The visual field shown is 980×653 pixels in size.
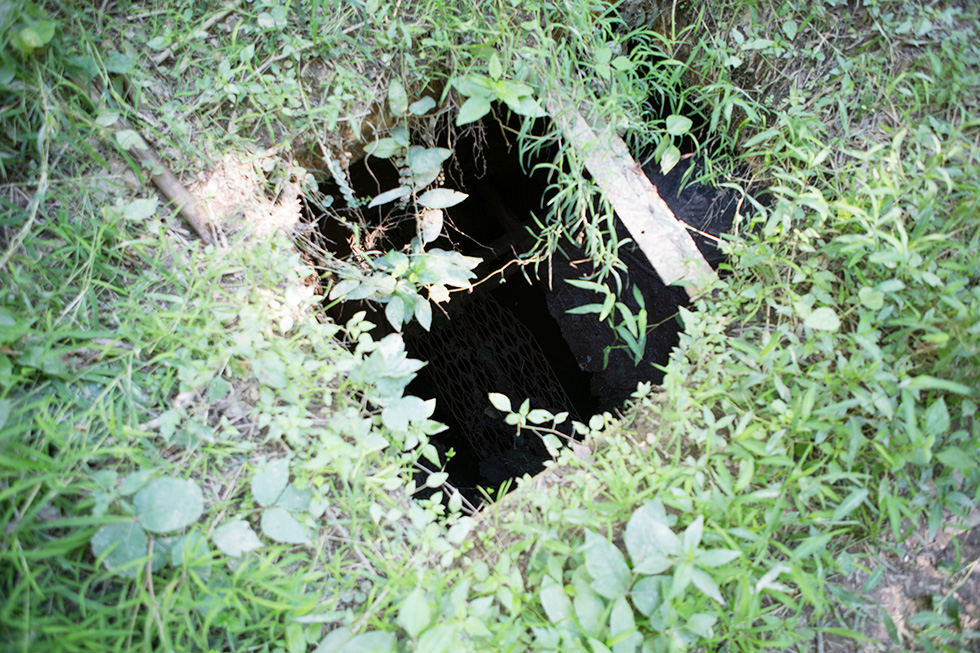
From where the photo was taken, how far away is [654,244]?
1.57 meters

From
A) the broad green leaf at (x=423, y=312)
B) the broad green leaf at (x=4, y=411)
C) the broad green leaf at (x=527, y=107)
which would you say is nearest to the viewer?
the broad green leaf at (x=4, y=411)

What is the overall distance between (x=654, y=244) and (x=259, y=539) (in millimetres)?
1311

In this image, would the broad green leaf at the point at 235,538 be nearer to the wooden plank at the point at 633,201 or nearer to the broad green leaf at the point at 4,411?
the broad green leaf at the point at 4,411

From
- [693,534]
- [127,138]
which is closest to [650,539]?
[693,534]

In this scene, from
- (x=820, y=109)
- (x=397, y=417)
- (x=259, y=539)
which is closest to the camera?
(x=259, y=539)

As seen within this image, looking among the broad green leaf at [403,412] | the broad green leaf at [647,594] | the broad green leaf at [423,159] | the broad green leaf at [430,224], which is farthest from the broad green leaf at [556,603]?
the broad green leaf at [423,159]

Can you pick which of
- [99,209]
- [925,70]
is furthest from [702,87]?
[99,209]

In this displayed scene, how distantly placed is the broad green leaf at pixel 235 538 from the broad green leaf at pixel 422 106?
45.8 inches

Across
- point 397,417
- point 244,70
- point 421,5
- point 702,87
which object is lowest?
point 397,417

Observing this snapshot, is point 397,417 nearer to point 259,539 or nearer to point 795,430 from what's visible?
point 259,539

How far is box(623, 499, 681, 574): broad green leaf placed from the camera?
44.4 inches

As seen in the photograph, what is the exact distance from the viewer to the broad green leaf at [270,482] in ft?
3.82

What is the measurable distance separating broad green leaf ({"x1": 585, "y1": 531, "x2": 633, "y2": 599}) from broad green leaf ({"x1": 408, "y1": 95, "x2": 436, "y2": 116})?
1.22 metres

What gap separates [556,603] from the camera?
1.16 m
